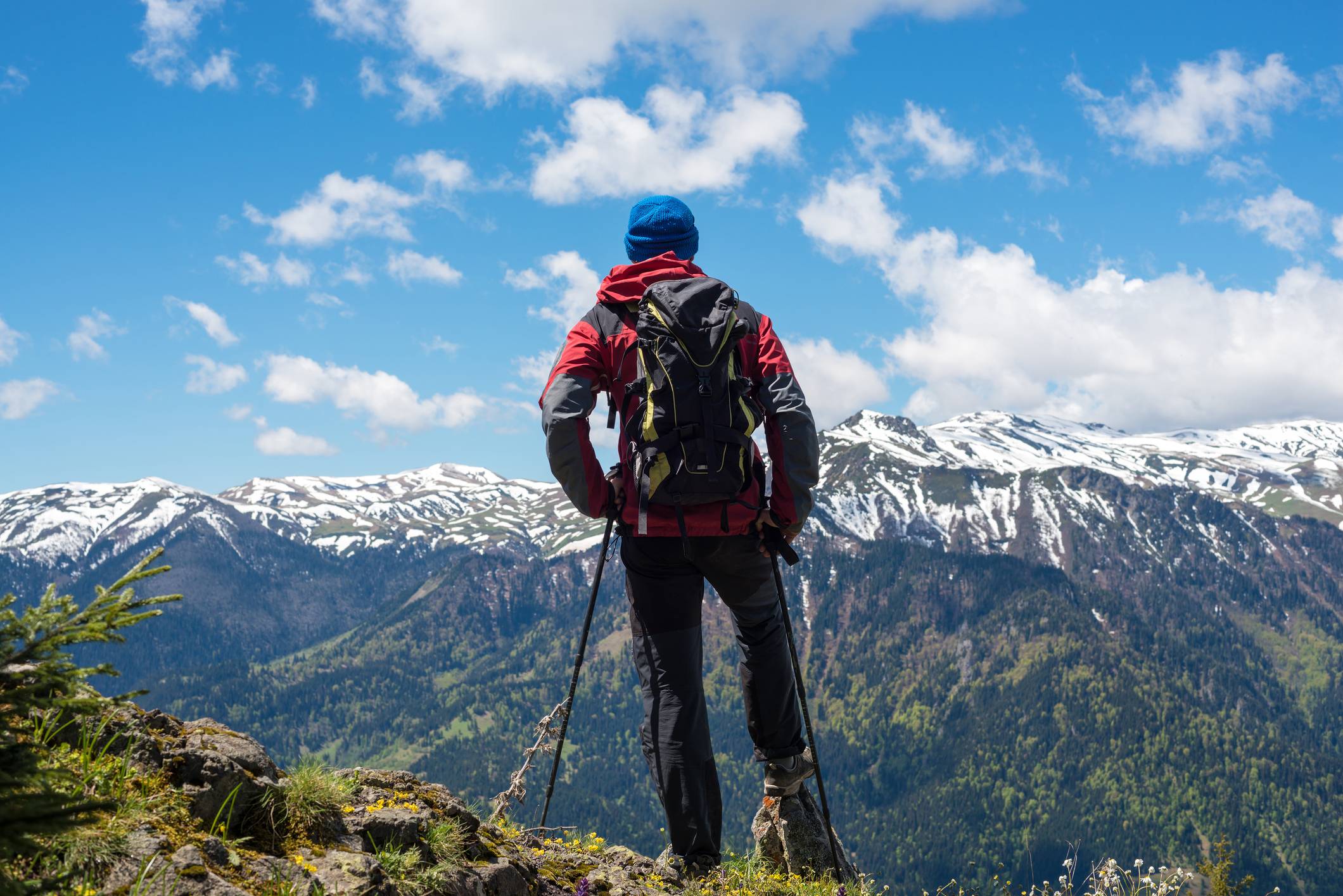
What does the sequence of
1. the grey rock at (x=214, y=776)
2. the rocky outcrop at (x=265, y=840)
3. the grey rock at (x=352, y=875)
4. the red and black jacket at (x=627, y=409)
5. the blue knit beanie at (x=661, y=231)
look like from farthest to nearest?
1. the blue knit beanie at (x=661, y=231)
2. the red and black jacket at (x=627, y=409)
3. the grey rock at (x=214, y=776)
4. the grey rock at (x=352, y=875)
5. the rocky outcrop at (x=265, y=840)

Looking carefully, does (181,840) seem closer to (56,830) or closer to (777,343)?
(56,830)

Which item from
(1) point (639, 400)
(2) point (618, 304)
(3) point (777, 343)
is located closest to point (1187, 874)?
(3) point (777, 343)

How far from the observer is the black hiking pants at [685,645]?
6.98 m

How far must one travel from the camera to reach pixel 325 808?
16.9 feet

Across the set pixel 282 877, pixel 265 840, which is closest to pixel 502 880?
pixel 265 840

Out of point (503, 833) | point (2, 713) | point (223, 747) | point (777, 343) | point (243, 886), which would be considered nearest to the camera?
Result: point (2, 713)

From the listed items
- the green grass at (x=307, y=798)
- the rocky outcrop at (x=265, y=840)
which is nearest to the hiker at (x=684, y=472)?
the rocky outcrop at (x=265, y=840)

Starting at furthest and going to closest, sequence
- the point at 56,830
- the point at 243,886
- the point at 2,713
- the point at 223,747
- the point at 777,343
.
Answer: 1. the point at 777,343
2. the point at 223,747
3. the point at 243,886
4. the point at 2,713
5. the point at 56,830

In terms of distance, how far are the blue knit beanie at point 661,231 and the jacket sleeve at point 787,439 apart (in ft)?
4.18

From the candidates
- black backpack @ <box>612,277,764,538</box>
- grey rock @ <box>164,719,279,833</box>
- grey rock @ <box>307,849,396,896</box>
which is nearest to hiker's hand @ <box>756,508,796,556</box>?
black backpack @ <box>612,277,764,538</box>

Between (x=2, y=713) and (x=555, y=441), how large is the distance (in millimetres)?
4027

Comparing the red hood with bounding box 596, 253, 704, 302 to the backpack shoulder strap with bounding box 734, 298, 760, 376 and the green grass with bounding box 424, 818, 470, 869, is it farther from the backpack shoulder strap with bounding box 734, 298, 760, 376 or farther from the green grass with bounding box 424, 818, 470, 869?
the green grass with bounding box 424, 818, 470, 869

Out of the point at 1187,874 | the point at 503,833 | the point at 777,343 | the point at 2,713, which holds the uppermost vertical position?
the point at 777,343

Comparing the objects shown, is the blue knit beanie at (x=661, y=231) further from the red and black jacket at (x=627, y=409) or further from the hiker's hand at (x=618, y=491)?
the hiker's hand at (x=618, y=491)
